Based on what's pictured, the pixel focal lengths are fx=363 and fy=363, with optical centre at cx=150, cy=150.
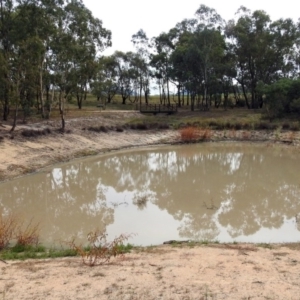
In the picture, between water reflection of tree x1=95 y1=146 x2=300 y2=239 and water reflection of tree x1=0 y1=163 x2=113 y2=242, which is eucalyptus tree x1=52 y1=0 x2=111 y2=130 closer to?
water reflection of tree x1=95 y1=146 x2=300 y2=239

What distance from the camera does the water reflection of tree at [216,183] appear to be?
10195 mm

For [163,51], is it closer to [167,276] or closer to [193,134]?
[193,134]

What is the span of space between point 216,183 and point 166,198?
3058 mm

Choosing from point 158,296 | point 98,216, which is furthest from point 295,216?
point 158,296

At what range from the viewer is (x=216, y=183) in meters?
15.1

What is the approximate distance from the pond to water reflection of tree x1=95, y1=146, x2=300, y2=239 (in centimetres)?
3

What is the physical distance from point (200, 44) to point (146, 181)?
2372 cm

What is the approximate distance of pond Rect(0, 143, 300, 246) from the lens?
30.8 ft

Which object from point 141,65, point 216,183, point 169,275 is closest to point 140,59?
point 141,65

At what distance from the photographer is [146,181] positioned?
54.2 ft

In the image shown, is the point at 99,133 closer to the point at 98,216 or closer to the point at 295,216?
the point at 98,216

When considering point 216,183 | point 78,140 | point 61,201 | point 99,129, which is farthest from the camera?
point 99,129

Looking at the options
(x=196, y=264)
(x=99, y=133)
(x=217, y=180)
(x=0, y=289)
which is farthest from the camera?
(x=99, y=133)

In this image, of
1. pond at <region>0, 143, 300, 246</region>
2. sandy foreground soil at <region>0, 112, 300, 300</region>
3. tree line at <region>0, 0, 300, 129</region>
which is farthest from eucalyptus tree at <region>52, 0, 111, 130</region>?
sandy foreground soil at <region>0, 112, 300, 300</region>
